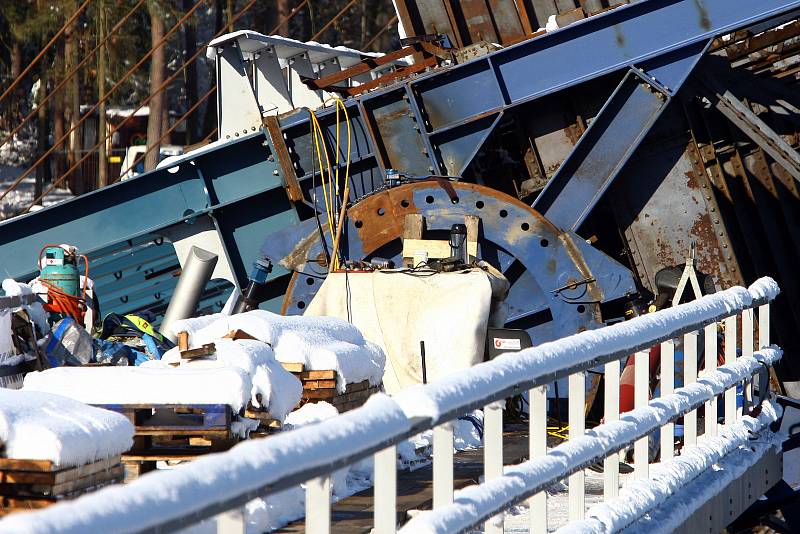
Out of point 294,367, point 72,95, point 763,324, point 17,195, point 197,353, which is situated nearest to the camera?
point 197,353

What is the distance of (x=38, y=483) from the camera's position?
486 centimetres

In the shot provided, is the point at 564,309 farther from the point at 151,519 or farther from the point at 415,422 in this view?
the point at 151,519

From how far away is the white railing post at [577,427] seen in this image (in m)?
4.93

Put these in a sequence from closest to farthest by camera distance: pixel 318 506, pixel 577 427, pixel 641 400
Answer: pixel 318 506 → pixel 577 427 → pixel 641 400

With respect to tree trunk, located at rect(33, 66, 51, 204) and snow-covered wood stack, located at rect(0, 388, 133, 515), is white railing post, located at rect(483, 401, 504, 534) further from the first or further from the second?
tree trunk, located at rect(33, 66, 51, 204)

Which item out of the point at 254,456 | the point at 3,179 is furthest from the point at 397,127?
the point at 3,179

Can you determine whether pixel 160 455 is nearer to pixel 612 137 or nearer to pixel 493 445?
pixel 493 445

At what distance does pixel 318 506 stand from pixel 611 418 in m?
2.86

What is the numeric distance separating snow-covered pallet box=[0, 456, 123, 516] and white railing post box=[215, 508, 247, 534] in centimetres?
229

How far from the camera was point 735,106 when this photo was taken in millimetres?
11922

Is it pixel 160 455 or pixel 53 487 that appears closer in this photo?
pixel 53 487

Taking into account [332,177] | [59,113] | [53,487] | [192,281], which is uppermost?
[59,113]

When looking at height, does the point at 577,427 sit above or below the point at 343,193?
below

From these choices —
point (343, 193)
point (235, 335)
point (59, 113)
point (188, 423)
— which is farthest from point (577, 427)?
point (59, 113)
